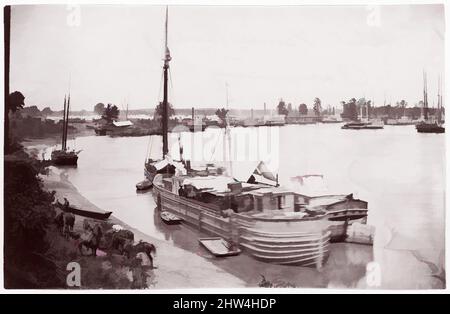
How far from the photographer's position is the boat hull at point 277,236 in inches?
103

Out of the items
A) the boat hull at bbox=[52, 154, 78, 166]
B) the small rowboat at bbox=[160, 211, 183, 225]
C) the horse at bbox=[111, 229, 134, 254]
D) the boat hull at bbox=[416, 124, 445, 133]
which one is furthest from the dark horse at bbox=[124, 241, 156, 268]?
the boat hull at bbox=[416, 124, 445, 133]

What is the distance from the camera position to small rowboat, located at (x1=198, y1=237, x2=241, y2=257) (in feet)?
8.66

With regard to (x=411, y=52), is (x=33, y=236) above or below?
below

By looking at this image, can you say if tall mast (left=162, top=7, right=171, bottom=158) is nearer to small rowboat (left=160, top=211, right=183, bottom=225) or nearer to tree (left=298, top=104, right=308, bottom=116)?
small rowboat (left=160, top=211, right=183, bottom=225)

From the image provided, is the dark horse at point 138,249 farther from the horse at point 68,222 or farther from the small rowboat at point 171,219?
the horse at point 68,222

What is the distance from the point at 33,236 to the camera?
106 inches

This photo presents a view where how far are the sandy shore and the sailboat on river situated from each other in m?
0.16

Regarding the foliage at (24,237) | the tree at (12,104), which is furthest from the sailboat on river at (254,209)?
the tree at (12,104)

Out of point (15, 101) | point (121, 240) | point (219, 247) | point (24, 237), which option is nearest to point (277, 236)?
point (219, 247)

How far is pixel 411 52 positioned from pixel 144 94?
1.41m

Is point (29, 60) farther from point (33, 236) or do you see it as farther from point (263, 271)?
point (263, 271)

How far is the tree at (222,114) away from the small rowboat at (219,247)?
0.62m
